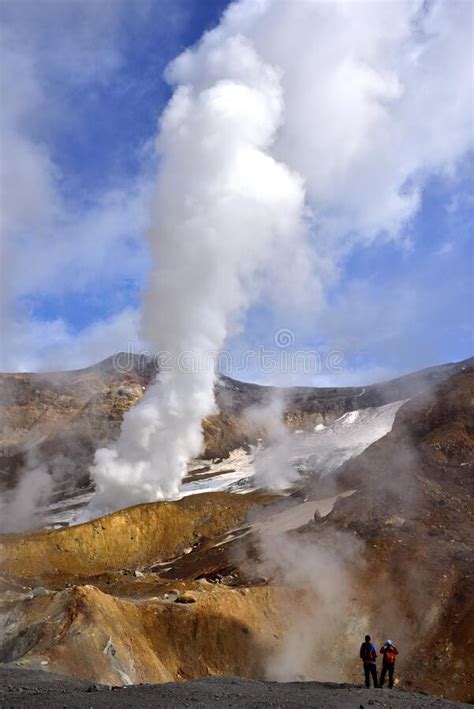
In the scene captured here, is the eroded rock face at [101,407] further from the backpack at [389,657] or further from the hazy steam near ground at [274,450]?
the backpack at [389,657]

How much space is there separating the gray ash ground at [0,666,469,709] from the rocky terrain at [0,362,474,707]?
0.17m

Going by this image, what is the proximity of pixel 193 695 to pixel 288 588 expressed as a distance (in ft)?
57.1

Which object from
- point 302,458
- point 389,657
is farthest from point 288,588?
point 302,458

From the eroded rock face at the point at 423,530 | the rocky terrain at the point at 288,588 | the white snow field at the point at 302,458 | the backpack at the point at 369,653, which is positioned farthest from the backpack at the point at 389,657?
the white snow field at the point at 302,458

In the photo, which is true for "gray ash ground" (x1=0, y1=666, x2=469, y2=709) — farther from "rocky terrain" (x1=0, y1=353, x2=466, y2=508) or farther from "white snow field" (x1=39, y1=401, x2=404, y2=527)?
"rocky terrain" (x1=0, y1=353, x2=466, y2=508)

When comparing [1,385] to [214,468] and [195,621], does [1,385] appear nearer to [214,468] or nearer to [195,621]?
[214,468]

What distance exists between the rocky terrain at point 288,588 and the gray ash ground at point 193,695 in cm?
17

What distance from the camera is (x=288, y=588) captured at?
31.7m

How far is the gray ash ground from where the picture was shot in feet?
44.3

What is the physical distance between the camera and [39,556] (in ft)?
184

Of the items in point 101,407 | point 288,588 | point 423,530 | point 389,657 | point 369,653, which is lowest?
point 288,588

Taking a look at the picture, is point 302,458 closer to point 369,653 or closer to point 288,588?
point 288,588

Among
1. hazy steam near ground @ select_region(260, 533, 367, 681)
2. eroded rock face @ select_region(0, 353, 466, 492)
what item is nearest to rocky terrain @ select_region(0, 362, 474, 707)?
hazy steam near ground @ select_region(260, 533, 367, 681)

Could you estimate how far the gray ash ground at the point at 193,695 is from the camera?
13.5 metres
